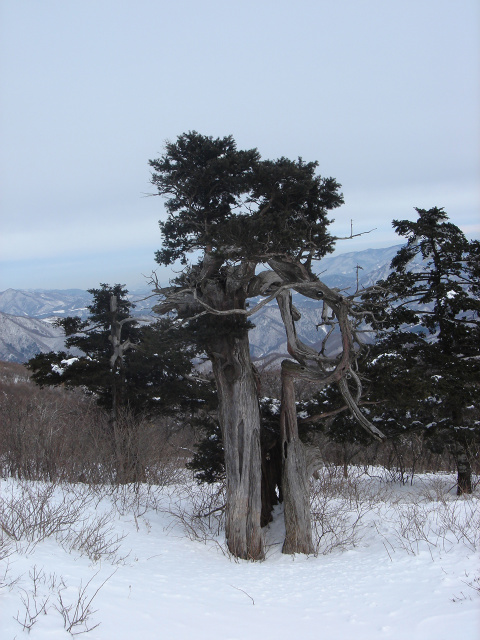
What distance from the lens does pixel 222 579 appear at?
7.19 m

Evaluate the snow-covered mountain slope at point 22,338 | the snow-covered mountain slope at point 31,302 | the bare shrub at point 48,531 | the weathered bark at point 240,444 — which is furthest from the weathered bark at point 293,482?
the snow-covered mountain slope at point 31,302

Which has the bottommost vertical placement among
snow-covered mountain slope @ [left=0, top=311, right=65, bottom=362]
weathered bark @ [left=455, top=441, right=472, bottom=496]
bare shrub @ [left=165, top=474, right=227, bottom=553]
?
snow-covered mountain slope @ [left=0, top=311, right=65, bottom=362]

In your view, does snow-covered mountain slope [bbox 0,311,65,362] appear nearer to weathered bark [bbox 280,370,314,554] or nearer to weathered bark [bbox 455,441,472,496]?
weathered bark [bbox 455,441,472,496]

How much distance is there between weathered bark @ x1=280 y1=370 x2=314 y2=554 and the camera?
9.16 m

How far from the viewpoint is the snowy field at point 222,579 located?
4.67 m

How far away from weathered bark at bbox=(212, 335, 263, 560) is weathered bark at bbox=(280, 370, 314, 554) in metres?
0.52

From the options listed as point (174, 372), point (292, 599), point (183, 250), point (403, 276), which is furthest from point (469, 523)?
point (174, 372)

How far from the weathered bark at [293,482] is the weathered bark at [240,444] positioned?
0.52 meters

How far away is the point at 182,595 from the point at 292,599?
1.48m

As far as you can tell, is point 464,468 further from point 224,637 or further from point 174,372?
point 224,637

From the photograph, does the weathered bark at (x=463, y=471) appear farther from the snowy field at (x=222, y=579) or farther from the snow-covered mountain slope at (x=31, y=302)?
the snow-covered mountain slope at (x=31, y=302)

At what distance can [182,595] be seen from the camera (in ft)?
19.6

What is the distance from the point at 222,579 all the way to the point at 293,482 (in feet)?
8.53

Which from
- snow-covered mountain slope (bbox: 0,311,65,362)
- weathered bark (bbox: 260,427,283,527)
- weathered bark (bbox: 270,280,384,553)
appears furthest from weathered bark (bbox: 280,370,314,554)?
snow-covered mountain slope (bbox: 0,311,65,362)
